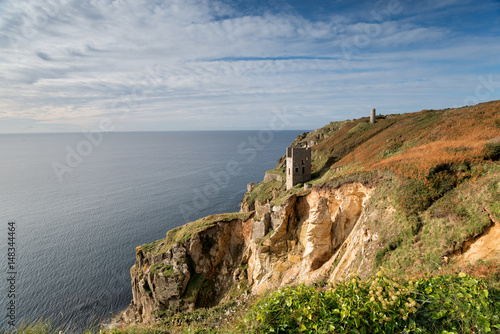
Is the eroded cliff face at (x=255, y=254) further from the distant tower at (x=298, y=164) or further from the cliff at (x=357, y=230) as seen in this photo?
the distant tower at (x=298, y=164)

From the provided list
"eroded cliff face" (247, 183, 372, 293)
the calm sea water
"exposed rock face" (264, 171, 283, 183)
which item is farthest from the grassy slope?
"exposed rock face" (264, 171, 283, 183)

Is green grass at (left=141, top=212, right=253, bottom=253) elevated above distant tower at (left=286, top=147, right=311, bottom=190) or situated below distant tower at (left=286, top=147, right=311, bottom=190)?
below

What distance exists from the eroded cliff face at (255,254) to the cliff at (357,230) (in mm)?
127

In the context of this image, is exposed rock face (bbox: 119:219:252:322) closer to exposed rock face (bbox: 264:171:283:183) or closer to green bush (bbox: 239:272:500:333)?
green bush (bbox: 239:272:500:333)

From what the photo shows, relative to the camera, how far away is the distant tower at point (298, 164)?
43250mm

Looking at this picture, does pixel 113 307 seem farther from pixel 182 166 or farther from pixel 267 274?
pixel 182 166

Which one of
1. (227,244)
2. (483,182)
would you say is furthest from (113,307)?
(483,182)

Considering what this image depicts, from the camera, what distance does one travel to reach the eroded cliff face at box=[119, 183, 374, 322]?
83.1 ft

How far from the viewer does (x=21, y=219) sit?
69.6m

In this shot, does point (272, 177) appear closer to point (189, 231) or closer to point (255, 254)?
point (189, 231)

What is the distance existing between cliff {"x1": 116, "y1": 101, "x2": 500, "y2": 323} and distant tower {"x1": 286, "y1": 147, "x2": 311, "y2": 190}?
2132 millimetres

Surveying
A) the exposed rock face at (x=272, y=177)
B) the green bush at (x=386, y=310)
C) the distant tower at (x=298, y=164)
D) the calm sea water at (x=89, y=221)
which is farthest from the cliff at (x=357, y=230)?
the exposed rock face at (x=272, y=177)

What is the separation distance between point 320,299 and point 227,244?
30818mm

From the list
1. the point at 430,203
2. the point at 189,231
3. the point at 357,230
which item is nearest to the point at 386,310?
the point at 430,203
